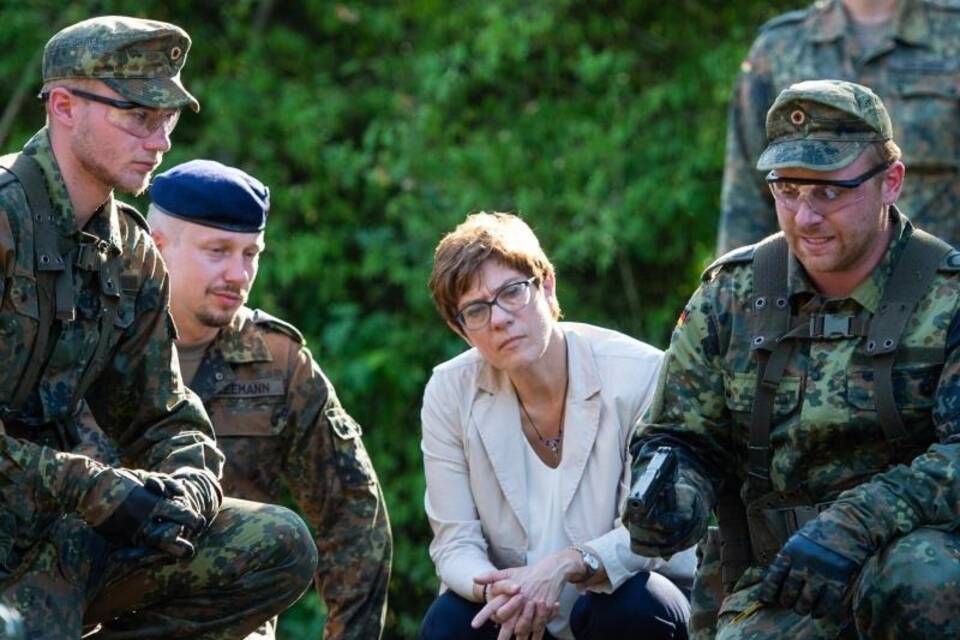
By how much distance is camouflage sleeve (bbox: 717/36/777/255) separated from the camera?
770cm

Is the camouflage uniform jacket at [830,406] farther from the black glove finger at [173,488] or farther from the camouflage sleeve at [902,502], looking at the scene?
the black glove finger at [173,488]

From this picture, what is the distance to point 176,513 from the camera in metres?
5.47

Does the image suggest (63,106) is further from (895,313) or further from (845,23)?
(845,23)

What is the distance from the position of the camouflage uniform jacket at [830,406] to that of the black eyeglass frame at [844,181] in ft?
0.52

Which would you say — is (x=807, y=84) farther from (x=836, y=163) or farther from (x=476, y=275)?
(x=476, y=275)

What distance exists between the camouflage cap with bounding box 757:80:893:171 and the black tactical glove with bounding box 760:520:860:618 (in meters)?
0.89

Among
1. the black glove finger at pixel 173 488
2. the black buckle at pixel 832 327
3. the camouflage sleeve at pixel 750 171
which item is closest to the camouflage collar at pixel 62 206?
the black glove finger at pixel 173 488

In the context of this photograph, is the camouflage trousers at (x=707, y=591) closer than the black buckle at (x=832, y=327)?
No

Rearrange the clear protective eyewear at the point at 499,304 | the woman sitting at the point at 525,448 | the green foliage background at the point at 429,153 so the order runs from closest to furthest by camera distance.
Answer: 1. the woman sitting at the point at 525,448
2. the clear protective eyewear at the point at 499,304
3. the green foliage background at the point at 429,153

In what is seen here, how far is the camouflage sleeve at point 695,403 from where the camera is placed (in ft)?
18.0

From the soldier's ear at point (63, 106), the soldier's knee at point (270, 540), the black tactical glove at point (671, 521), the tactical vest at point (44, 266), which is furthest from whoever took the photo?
the soldier's knee at point (270, 540)

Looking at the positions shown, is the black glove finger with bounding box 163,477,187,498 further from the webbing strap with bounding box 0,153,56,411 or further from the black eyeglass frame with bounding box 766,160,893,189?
the black eyeglass frame with bounding box 766,160,893,189

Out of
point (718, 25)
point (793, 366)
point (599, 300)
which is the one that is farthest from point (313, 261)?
point (793, 366)

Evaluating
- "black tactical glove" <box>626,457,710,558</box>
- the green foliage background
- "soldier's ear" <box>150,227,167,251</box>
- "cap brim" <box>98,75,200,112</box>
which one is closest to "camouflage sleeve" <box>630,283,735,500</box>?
"black tactical glove" <box>626,457,710,558</box>
